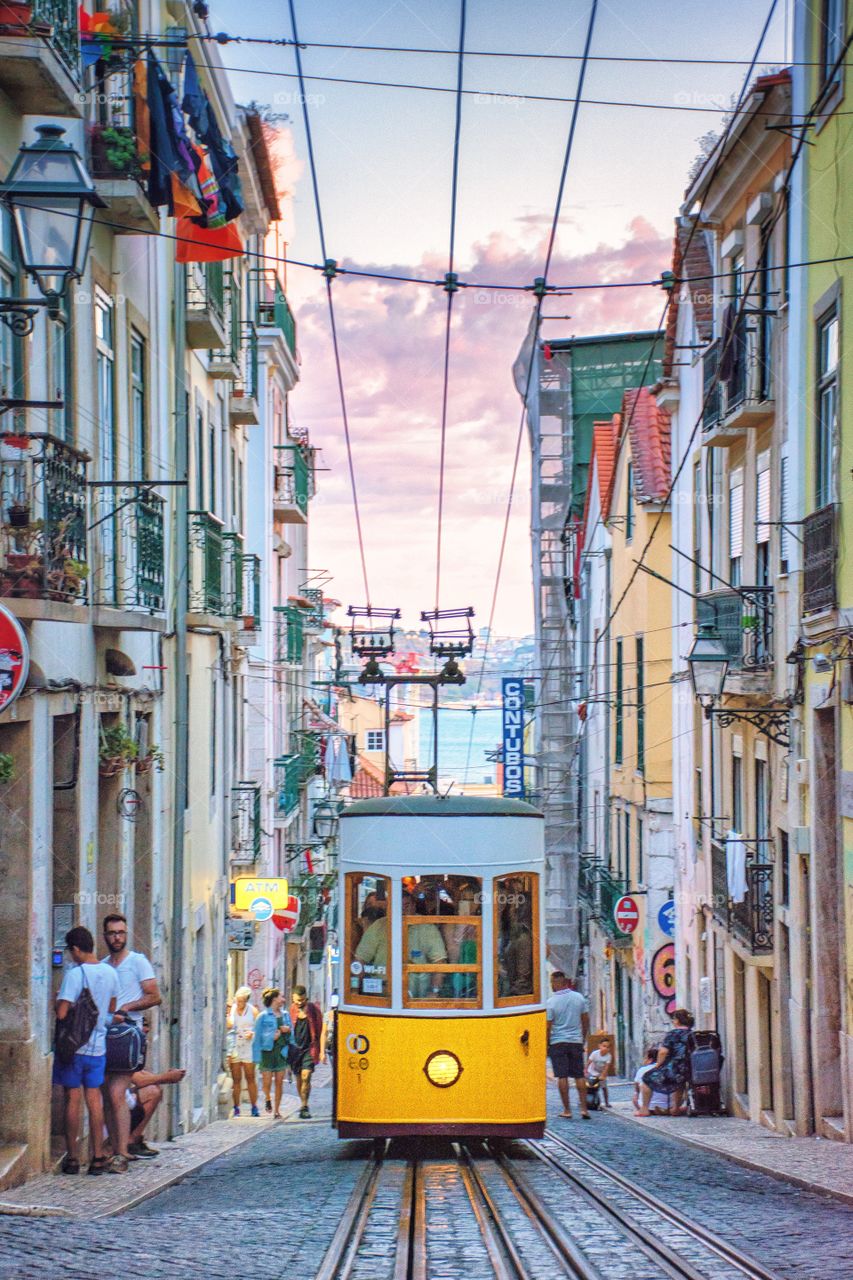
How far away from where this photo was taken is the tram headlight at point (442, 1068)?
13.2 m

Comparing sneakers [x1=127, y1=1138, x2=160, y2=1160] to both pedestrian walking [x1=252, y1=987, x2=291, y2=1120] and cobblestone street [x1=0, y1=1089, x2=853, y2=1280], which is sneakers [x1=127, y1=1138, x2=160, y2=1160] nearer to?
cobblestone street [x1=0, y1=1089, x2=853, y2=1280]

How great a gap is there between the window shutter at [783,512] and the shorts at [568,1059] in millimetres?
5049

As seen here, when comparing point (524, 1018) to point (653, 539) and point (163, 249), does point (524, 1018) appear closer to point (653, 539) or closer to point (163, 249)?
point (163, 249)

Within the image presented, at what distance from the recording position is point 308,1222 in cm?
938

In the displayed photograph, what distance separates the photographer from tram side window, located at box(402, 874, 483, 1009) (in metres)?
13.4

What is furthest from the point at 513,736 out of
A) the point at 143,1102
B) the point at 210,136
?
the point at 143,1102

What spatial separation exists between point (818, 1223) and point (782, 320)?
32.3 ft

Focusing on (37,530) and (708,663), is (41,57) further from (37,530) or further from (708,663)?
(708,663)

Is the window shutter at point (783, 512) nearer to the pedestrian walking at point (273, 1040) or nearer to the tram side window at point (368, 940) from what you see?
the tram side window at point (368, 940)

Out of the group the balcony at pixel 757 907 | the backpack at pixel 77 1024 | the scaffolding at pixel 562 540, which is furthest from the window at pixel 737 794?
the scaffolding at pixel 562 540

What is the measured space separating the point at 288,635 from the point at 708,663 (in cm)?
1759

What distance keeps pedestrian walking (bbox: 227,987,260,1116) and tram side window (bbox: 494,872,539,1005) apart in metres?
7.94

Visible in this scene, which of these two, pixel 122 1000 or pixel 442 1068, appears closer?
pixel 122 1000

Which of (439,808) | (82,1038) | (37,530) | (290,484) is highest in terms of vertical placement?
(290,484)
